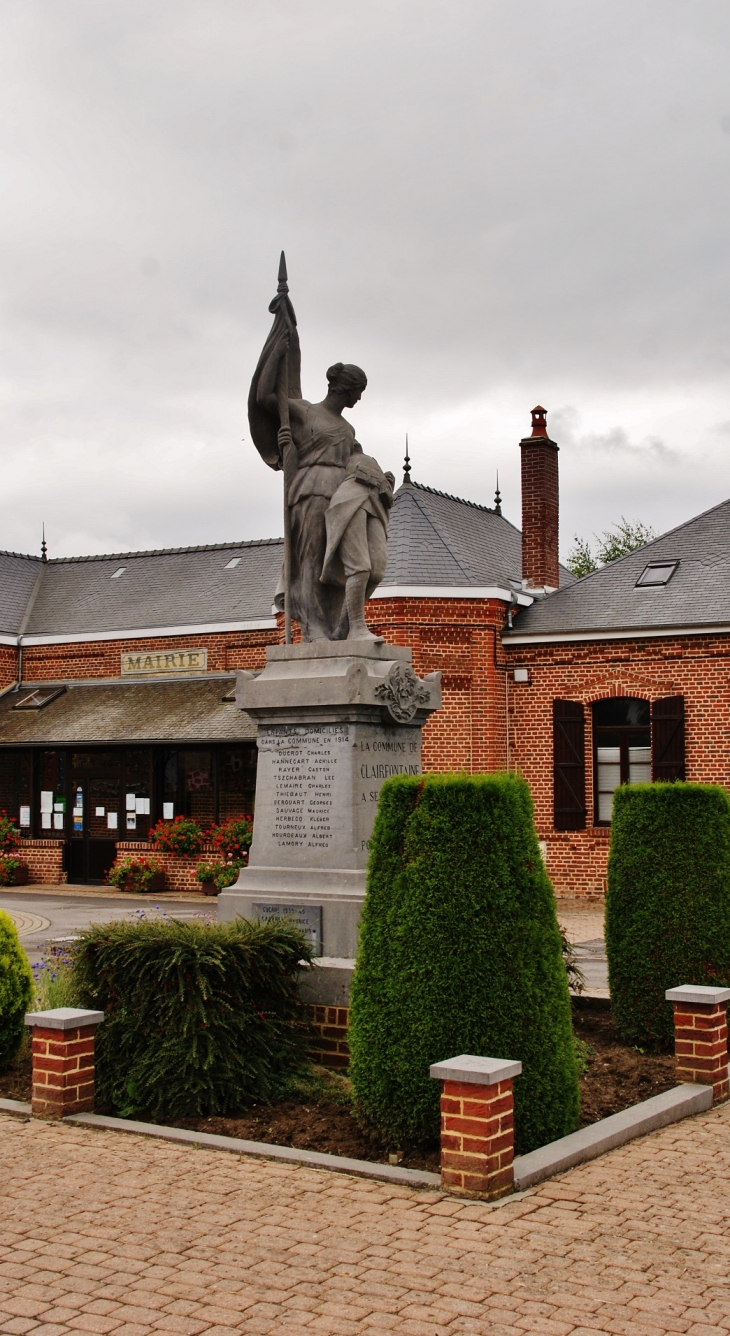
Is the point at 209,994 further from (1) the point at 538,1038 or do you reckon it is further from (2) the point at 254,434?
(2) the point at 254,434

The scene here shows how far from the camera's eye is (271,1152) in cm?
562

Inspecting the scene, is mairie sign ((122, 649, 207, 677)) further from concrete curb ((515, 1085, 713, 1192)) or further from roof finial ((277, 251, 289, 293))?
concrete curb ((515, 1085, 713, 1192))

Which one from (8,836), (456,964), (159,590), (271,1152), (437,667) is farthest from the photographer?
(159,590)

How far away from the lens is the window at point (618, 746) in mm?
19016

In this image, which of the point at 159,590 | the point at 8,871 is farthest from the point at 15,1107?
the point at 159,590

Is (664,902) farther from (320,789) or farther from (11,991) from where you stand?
(11,991)

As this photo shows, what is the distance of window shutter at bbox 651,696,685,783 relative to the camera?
18469 millimetres

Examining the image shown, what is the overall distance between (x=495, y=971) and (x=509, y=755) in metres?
14.6

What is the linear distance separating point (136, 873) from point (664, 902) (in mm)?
15108

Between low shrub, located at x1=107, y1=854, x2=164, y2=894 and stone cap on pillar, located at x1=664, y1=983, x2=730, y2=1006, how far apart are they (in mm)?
15286

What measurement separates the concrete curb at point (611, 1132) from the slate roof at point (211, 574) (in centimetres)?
1330

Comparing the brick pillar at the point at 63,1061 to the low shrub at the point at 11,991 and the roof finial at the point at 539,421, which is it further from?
the roof finial at the point at 539,421

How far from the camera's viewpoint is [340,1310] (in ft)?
13.1

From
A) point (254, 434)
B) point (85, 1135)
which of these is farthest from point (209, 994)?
point (254, 434)
